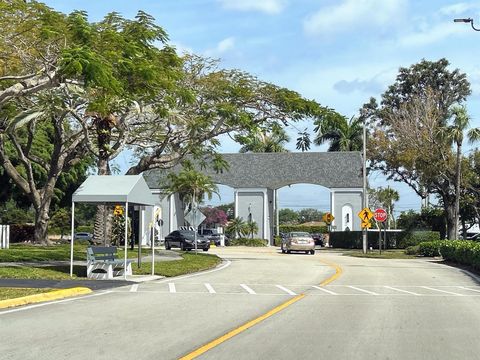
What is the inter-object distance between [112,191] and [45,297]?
609 cm

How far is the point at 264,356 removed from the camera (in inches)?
331

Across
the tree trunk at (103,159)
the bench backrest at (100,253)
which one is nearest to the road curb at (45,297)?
the bench backrest at (100,253)

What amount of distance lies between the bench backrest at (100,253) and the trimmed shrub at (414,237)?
36200 mm

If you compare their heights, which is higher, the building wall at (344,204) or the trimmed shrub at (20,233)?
the building wall at (344,204)

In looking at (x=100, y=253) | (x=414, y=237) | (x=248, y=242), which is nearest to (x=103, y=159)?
(x=100, y=253)

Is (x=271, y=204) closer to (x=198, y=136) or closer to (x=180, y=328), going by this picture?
(x=198, y=136)

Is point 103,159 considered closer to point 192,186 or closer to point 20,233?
point 20,233

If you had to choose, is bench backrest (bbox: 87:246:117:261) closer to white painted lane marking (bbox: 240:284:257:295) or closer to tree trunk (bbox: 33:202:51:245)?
white painted lane marking (bbox: 240:284:257:295)

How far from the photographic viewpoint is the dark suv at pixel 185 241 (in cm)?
4912

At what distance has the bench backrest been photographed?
2038 centimetres

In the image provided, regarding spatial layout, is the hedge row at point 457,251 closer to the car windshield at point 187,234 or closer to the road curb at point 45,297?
the car windshield at point 187,234

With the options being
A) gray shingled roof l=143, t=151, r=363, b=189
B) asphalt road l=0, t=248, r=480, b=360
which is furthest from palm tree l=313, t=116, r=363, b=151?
asphalt road l=0, t=248, r=480, b=360

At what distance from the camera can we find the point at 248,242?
6481 centimetres

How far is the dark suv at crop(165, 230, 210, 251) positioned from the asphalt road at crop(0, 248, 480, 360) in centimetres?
2978
